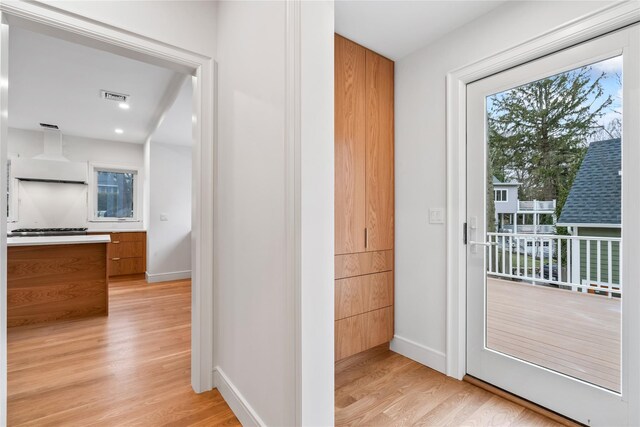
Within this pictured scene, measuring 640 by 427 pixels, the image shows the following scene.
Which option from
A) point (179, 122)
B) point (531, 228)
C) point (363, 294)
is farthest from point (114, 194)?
point (531, 228)

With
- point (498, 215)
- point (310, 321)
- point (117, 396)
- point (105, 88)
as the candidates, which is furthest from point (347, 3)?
point (105, 88)

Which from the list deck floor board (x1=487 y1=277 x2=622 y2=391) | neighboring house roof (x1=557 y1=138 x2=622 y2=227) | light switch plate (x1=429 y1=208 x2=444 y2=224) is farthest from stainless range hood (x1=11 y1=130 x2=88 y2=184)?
neighboring house roof (x1=557 y1=138 x2=622 y2=227)

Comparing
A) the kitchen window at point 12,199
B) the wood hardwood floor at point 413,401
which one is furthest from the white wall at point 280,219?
the kitchen window at point 12,199

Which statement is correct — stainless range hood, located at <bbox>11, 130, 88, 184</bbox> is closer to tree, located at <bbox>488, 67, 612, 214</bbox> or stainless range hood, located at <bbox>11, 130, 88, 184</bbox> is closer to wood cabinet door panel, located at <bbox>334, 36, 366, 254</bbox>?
wood cabinet door panel, located at <bbox>334, 36, 366, 254</bbox>

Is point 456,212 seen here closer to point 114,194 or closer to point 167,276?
point 167,276

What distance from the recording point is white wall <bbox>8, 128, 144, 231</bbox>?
4.91 meters

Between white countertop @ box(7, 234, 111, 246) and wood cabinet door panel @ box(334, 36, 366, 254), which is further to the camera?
white countertop @ box(7, 234, 111, 246)

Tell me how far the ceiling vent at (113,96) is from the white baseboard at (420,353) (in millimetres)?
3971

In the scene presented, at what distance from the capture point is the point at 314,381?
1.20 metres

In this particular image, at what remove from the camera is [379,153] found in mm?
2361

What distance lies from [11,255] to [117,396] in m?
2.26

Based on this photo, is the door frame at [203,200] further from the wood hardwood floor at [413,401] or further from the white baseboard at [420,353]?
the white baseboard at [420,353]

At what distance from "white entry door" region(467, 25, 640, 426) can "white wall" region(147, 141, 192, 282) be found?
4.89 metres

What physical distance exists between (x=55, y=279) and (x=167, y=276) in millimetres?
2091
